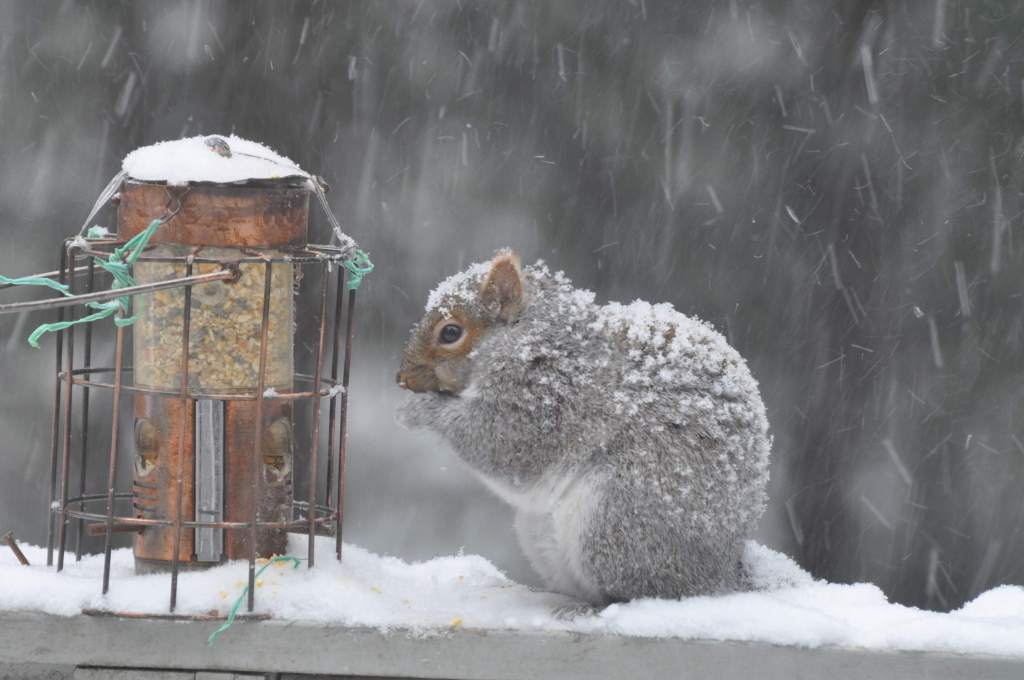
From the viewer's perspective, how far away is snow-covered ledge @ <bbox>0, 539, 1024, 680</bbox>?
2703 mm

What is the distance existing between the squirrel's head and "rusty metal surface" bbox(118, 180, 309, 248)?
0.36 m

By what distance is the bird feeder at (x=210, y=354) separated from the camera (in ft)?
9.41

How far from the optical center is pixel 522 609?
2.91 m

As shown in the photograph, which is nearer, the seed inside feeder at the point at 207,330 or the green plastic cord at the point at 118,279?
the green plastic cord at the point at 118,279

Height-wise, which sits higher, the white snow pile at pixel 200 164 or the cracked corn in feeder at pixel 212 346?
the white snow pile at pixel 200 164

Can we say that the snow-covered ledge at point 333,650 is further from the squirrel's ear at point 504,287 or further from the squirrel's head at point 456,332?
the squirrel's ear at point 504,287

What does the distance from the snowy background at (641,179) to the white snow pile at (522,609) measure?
175 centimetres

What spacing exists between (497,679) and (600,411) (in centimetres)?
55

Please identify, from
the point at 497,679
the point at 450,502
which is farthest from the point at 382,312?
the point at 497,679

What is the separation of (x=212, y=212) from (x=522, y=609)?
3.28ft

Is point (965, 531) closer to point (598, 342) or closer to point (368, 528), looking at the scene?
point (368, 528)

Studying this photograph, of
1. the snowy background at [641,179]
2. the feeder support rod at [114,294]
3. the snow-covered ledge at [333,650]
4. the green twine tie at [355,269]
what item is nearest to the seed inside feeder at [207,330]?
the green twine tie at [355,269]

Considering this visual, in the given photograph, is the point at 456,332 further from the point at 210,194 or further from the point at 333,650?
the point at 333,650

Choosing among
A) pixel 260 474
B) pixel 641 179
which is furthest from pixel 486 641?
pixel 641 179
